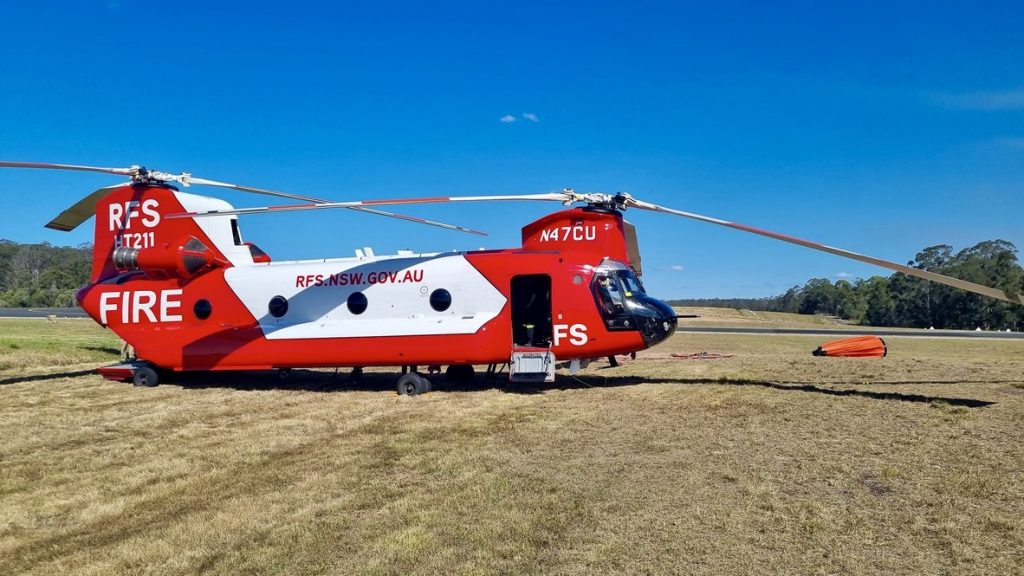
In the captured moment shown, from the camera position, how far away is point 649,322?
13961 millimetres

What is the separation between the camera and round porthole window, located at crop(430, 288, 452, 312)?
48.2 ft

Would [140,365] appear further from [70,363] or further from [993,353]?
[993,353]

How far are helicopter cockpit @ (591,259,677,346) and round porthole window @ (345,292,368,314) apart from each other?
5428 mm

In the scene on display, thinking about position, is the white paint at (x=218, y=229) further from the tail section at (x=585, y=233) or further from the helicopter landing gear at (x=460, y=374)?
the tail section at (x=585, y=233)

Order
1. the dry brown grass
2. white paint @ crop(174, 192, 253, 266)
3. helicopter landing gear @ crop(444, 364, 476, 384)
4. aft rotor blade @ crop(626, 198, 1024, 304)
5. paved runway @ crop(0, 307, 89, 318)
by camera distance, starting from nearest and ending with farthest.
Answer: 1. aft rotor blade @ crop(626, 198, 1024, 304)
2. white paint @ crop(174, 192, 253, 266)
3. helicopter landing gear @ crop(444, 364, 476, 384)
4. paved runway @ crop(0, 307, 89, 318)
5. the dry brown grass

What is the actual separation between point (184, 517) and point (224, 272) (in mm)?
10806

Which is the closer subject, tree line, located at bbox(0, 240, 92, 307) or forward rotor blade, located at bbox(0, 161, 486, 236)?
forward rotor blade, located at bbox(0, 161, 486, 236)

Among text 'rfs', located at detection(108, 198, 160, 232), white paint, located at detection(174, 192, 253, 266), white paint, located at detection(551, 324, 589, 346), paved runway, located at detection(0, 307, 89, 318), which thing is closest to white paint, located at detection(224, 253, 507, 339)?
white paint, located at detection(174, 192, 253, 266)

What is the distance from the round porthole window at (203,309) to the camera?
51.9 feet

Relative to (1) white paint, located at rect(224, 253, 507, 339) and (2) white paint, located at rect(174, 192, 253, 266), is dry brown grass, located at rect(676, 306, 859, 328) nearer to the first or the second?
(1) white paint, located at rect(224, 253, 507, 339)

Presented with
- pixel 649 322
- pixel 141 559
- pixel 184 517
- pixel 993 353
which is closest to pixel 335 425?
pixel 184 517

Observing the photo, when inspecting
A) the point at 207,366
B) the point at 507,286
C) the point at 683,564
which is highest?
the point at 507,286

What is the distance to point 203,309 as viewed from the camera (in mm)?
15859

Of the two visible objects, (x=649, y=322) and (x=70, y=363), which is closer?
(x=649, y=322)
